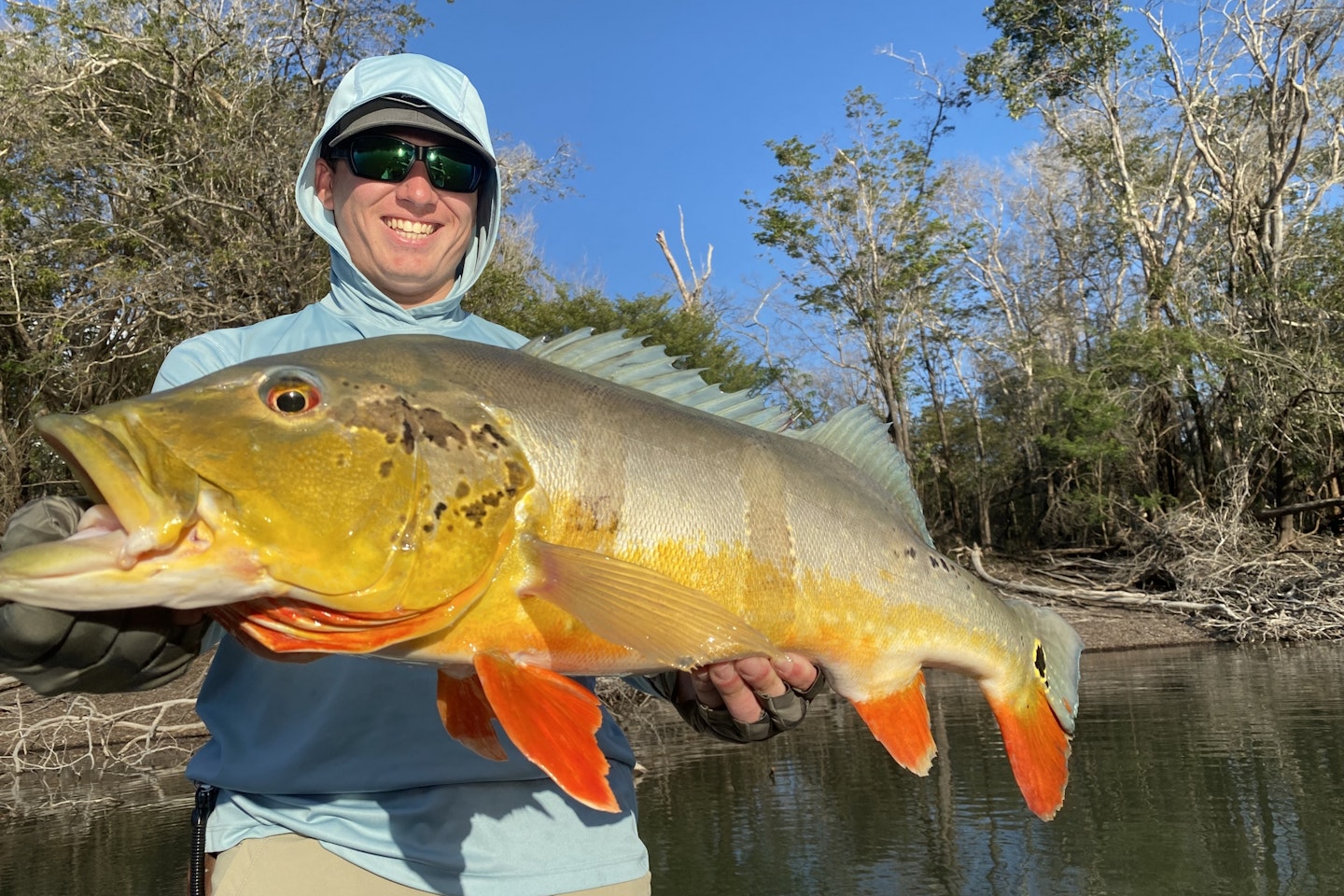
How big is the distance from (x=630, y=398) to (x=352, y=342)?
0.51m

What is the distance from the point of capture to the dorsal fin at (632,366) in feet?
6.58

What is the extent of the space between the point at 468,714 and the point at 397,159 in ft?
5.07

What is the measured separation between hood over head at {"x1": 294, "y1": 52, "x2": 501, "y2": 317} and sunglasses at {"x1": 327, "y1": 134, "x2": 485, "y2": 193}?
4 cm

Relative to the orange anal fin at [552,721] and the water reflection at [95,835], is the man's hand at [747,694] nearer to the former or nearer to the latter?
the orange anal fin at [552,721]

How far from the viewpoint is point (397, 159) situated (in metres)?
2.60

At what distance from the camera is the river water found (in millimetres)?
6199

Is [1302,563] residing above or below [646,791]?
above

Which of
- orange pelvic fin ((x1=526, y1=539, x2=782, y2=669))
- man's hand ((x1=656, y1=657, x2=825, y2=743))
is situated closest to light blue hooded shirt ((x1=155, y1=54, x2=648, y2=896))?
man's hand ((x1=656, y1=657, x2=825, y2=743))

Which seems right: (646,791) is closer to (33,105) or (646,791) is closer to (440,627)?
(440,627)

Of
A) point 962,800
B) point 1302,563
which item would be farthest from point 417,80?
point 1302,563

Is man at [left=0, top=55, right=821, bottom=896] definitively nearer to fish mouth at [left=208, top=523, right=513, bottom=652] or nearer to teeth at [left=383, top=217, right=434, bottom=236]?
fish mouth at [left=208, top=523, right=513, bottom=652]

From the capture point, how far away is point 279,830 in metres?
2.00

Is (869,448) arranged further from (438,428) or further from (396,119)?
(396,119)

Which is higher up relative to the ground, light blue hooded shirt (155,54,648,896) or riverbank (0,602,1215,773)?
light blue hooded shirt (155,54,648,896)
